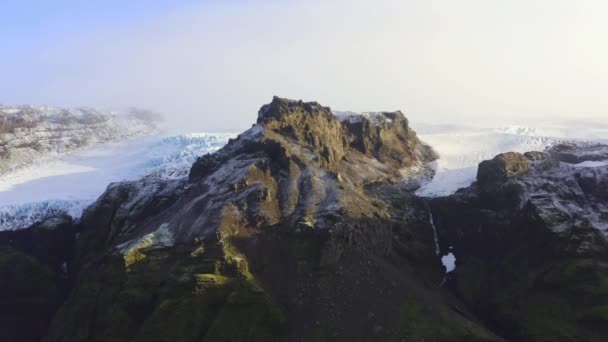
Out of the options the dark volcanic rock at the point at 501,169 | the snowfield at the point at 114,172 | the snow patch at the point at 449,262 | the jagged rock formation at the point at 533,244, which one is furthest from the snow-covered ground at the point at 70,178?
the jagged rock formation at the point at 533,244

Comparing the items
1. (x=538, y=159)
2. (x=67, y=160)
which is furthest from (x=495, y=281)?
(x=67, y=160)

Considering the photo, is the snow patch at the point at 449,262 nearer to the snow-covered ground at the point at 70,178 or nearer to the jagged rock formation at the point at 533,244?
the jagged rock formation at the point at 533,244

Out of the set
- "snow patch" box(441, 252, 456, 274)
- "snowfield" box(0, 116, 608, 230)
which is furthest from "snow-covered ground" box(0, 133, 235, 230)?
"snow patch" box(441, 252, 456, 274)

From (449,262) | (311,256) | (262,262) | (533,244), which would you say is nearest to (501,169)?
(449,262)

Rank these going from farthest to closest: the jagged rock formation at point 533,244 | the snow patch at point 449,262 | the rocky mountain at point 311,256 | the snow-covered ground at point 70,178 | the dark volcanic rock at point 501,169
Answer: the snow-covered ground at point 70,178
the dark volcanic rock at point 501,169
the snow patch at point 449,262
the jagged rock formation at point 533,244
the rocky mountain at point 311,256

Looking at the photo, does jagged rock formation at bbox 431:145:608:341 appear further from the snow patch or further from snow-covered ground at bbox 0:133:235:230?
snow-covered ground at bbox 0:133:235:230
